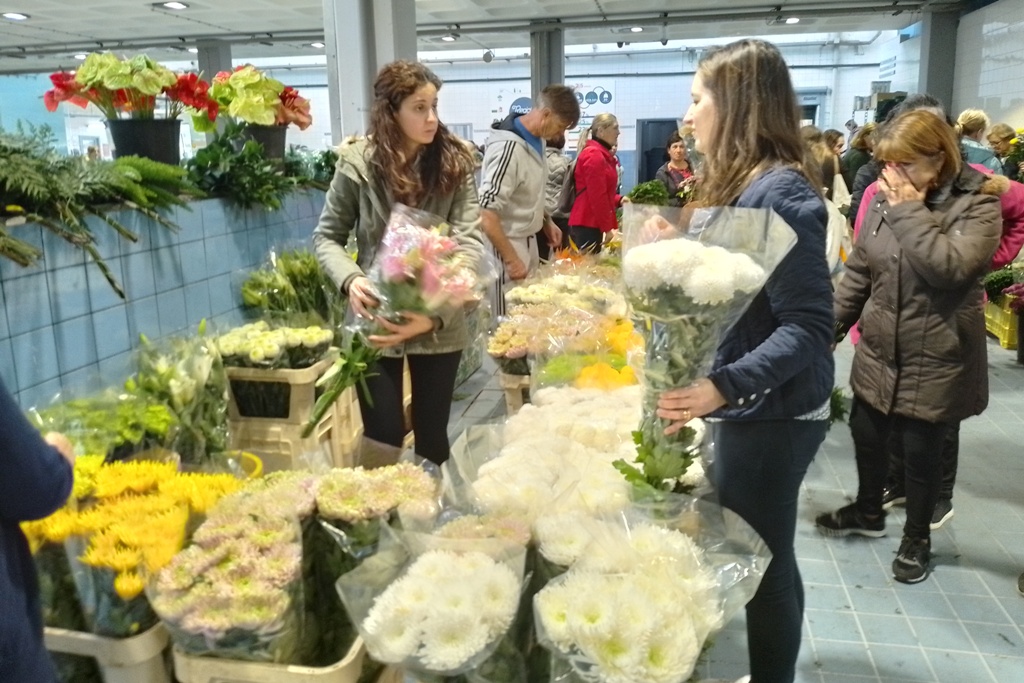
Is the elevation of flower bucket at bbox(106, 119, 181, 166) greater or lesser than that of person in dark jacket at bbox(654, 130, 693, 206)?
greater

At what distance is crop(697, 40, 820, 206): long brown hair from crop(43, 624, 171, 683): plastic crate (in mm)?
1321

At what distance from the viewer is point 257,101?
3.10 meters

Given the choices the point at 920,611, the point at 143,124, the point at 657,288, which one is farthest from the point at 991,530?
the point at 143,124

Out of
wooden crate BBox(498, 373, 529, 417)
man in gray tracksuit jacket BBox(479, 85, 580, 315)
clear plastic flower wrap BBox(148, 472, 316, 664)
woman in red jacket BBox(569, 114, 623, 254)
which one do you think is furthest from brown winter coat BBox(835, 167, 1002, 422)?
woman in red jacket BBox(569, 114, 623, 254)

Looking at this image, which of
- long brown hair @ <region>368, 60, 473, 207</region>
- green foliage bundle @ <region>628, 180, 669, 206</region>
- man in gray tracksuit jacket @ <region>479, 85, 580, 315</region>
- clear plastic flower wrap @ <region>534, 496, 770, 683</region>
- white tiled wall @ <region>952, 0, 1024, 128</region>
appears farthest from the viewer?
white tiled wall @ <region>952, 0, 1024, 128</region>

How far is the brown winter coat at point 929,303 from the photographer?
7.70 feet

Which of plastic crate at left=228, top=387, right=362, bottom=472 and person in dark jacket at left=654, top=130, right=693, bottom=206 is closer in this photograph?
plastic crate at left=228, top=387, right=362, bottom=472

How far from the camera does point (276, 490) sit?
1.44 meters

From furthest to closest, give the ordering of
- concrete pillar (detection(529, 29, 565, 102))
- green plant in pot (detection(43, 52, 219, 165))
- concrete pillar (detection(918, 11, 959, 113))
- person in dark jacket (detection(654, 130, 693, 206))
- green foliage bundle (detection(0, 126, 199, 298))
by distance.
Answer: concrete pillar (detection(529, 29, 565, 102))
concrete pillar (detection(918, 11, 959, 113))
person in dark jacket (detection(654, 130, 693, 206))
green plant in pot (detection(43, 52, 219, 165))
green foliage bundle (detection(0, 126, 199, 298))

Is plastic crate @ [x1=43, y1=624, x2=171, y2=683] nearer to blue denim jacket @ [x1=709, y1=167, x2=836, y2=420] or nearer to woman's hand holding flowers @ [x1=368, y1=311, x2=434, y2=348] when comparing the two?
woman's hand holding flowers @ [x1=368, y1=311, x2=434, y2=348]

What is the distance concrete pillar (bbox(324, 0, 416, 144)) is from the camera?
414cm

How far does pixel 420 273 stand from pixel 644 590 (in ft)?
3.61

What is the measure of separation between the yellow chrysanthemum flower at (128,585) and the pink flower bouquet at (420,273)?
957 mm

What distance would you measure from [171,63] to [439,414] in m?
12.3
